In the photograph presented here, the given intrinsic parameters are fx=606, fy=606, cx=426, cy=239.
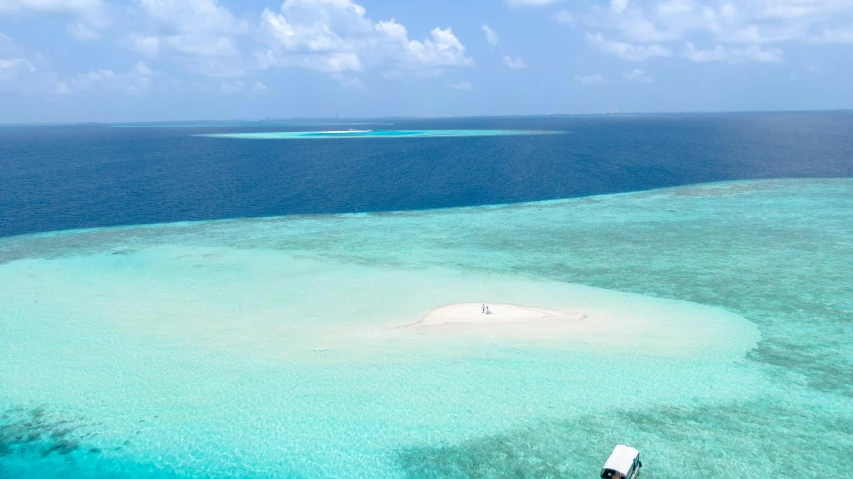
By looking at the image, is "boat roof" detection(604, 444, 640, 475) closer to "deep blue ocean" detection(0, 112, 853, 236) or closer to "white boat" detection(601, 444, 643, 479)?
"white boat" detection(601, 444, 643, 479)

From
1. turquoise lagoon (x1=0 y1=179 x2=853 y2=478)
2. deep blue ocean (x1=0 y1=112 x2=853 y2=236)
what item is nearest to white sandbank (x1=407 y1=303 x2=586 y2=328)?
turquoise lagoon (x1=0 y1=179 x2=853 y2=478)

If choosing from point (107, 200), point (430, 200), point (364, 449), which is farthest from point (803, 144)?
point (364, 449)

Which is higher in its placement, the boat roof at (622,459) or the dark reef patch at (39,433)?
the boat roof at (622,459)

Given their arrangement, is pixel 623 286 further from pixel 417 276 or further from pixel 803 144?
pixel 803 144

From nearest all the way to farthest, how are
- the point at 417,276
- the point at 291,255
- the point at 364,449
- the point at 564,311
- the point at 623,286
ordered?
the point at 364,449 → the point at 564,311 → the point at 623,286 → the point at 417,276 → the point at 291,255

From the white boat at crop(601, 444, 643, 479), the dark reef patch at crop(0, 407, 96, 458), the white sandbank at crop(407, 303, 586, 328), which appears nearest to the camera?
the white boat at crop(601, 444, 643, 479)

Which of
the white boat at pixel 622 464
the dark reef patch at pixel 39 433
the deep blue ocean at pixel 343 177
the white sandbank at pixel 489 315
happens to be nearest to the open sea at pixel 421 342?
the dark reef patch at pixel 39 433

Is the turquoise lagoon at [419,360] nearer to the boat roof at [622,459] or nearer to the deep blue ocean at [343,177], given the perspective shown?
Result: the boat roof at [622,459]
